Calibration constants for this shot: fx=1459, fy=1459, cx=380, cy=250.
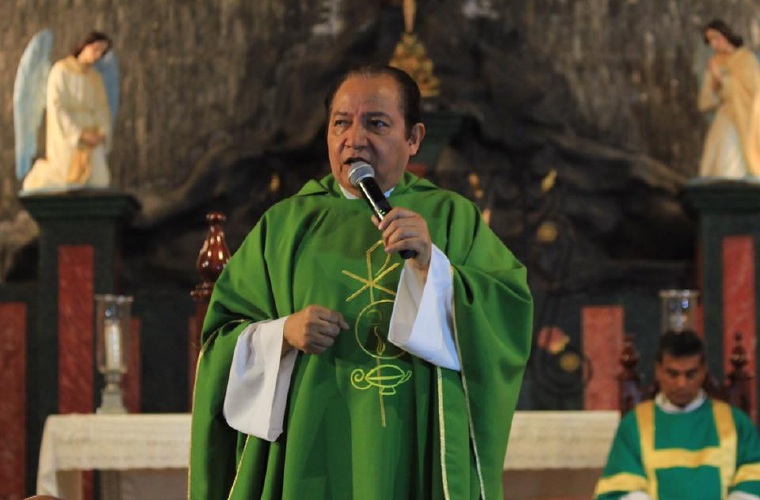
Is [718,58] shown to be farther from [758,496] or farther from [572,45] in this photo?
[758,496]

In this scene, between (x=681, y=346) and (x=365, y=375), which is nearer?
(x=365, y=375)

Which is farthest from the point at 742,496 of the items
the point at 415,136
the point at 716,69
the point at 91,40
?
the point at 91,40

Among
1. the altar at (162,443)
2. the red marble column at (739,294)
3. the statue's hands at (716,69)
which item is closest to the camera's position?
the altar at (162,443)

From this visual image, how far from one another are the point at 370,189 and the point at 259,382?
0.44 m

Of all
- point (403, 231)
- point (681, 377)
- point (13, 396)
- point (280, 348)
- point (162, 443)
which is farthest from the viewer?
point (13, 396)

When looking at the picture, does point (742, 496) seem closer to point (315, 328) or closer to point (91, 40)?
point (315, 328)

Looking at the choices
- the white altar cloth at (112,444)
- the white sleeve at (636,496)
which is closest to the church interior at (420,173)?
the white altar cloth at (112,444)

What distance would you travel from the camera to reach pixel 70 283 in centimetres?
824

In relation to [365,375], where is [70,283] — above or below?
above

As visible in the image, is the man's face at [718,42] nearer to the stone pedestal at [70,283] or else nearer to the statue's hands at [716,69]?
the statue's hands at [716,69]

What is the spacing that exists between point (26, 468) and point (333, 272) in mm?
6198

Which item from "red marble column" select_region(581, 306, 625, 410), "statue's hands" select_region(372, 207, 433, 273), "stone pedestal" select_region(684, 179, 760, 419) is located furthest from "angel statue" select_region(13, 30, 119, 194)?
"statue's hands" select_region(372, 207, 433, 273)

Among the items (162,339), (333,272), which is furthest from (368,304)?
(162,339)

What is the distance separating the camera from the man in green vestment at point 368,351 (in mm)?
2584
